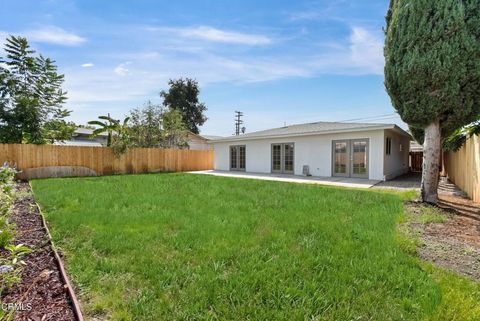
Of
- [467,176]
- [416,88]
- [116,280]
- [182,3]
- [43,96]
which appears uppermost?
[182,3]

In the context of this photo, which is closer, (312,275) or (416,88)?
(312,275)

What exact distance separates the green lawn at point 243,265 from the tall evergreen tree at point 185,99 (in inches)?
1208

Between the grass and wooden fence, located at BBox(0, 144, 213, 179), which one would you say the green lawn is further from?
wooden fence, located at BBox(0, 144, 213, 179)

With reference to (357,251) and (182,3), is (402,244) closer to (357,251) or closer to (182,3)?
(357,251)

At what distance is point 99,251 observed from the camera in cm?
365

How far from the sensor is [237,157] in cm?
1952

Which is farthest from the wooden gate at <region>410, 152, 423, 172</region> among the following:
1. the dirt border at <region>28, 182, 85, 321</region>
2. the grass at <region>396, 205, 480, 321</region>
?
the dirt border at <region>28, 182, 85, 321</region>

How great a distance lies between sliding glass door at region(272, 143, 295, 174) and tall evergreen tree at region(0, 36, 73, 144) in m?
13.1

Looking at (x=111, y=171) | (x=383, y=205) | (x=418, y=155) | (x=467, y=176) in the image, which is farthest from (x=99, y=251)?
(x=418, y=155)

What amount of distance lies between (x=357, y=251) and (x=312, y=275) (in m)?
0.97

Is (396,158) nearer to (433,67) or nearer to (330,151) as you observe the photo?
(330,151)

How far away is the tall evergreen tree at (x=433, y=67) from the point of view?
6039 millimetres

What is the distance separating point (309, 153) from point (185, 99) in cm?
2396

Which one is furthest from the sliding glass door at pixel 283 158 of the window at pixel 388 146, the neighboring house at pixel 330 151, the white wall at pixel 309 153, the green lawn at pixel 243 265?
the green lawn at pixel 243 265
